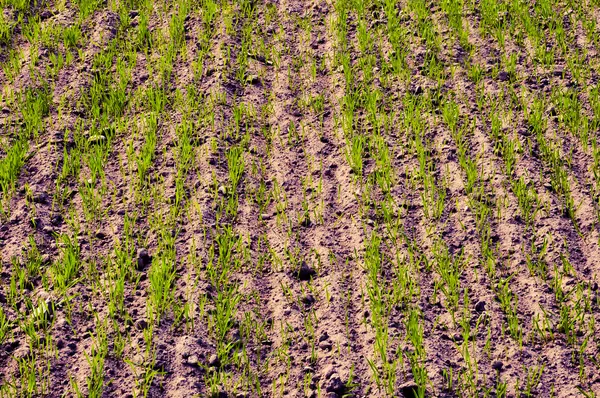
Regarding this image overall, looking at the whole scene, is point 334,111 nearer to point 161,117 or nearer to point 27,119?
point 161,117

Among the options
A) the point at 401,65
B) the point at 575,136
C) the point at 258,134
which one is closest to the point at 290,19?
the point at 401,65

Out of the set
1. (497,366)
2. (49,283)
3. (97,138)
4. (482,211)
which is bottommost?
(497,366)

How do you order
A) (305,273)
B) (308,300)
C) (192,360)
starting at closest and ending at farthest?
1. (192,360)
2. (308,300)
3. (305,273)

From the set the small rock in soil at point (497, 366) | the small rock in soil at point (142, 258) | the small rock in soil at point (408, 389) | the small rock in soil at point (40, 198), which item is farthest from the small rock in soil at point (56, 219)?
the small rock in soil at point (497, 366)

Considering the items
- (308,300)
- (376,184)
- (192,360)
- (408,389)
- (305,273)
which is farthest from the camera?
(376,184)

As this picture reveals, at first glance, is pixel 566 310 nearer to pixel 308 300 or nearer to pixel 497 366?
pixel 497 366

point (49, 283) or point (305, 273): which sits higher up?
point (49, 283)

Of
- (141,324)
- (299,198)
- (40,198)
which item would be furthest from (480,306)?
(40,198)

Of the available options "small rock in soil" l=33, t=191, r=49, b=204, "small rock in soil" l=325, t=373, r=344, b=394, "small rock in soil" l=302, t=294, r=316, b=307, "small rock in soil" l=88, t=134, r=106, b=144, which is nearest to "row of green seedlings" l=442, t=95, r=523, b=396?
"small rock in soil" l=325, t=373, r=344, b=394
